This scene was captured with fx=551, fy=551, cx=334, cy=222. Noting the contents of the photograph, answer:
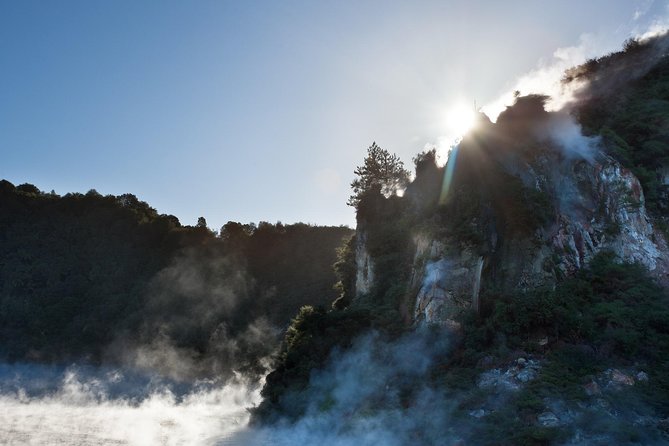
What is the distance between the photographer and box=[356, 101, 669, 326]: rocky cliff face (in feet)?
82.4

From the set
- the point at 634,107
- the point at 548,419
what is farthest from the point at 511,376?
the point at 634,107

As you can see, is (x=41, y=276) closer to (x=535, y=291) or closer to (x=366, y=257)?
(x=366, y=257)

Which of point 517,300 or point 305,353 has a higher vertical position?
point 517,300

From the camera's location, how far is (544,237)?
25.8m

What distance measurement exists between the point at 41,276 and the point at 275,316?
2495cm

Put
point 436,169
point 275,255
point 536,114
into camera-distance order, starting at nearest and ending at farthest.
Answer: point 536,114
point 436,169
point 275,255

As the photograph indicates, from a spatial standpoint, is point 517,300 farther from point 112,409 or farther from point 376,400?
point 112,409

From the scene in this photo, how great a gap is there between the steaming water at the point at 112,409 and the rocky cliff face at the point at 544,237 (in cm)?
1167

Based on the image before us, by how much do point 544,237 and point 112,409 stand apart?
89.9ft

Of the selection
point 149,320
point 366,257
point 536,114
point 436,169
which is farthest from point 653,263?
point 149,320

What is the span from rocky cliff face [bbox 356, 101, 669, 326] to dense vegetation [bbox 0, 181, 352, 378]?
2994cm

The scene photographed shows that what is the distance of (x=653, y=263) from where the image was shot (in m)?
24.9

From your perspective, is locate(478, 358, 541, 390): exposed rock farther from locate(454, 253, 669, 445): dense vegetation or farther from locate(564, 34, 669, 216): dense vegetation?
locate(564, 34, 669, 216): dense vegetation

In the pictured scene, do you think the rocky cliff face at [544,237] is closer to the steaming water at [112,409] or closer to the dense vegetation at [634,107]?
the dense vegetation at [634,107]
